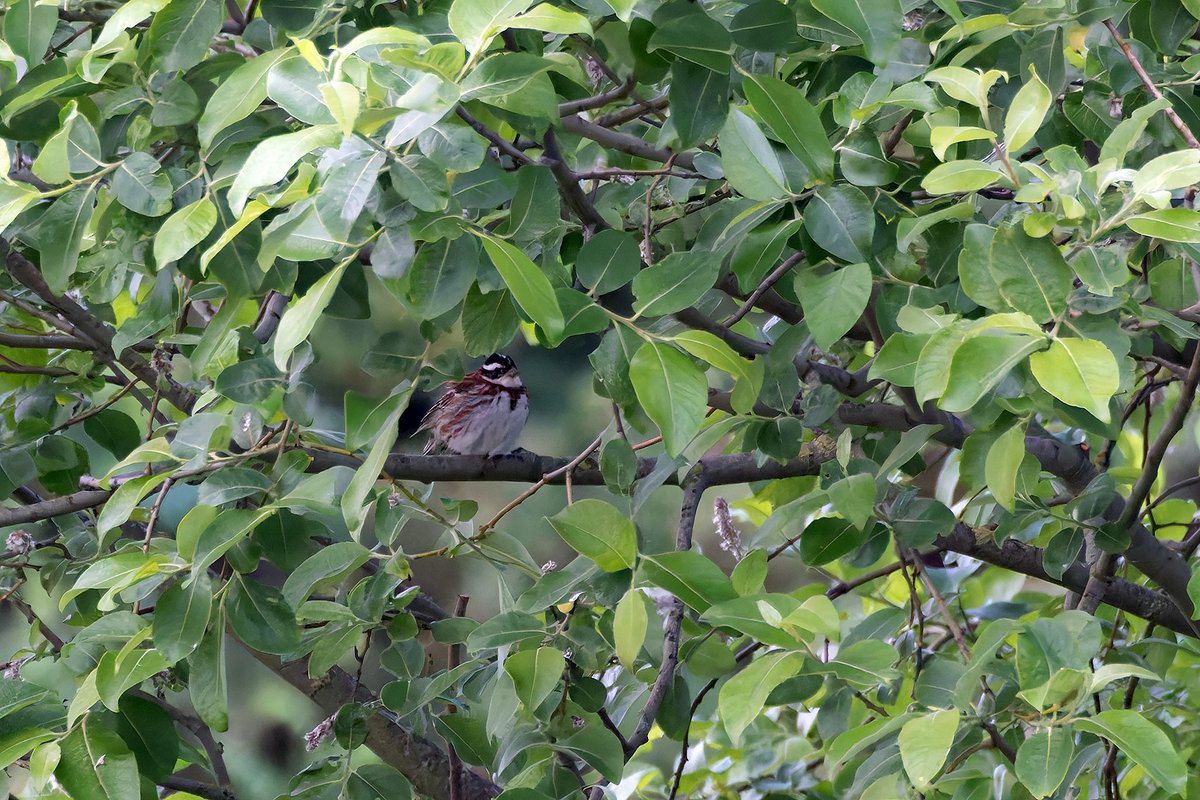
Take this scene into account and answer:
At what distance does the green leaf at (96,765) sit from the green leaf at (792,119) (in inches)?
48.6

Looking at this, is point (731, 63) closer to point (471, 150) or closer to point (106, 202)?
point (471, 150)

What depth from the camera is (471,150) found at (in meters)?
1.23

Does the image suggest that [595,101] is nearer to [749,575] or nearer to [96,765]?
[749,575]

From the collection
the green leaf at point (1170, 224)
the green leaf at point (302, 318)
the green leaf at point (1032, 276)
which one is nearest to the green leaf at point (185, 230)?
the green leaf at point (302, 318)

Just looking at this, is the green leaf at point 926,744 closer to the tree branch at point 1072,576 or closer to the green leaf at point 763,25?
the green leaf at point 763,25

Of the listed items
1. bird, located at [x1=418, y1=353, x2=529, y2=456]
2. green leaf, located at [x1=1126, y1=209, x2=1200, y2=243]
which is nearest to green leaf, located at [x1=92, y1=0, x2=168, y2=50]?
green leaf, located at [x1=1126, y1=209, x2=1200, y2=243]

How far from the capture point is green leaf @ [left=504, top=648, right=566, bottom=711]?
1.62 metres

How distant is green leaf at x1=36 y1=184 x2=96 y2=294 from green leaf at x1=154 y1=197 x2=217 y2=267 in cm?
25

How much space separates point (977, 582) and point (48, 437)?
229cm

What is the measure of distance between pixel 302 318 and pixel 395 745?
173 cm

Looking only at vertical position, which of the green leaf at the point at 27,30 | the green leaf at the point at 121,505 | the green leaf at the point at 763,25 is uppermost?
the green leaf at the point at 763,25

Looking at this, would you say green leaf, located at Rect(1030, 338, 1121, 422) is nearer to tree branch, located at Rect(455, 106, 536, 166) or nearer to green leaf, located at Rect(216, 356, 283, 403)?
tree branch, located at Rect(455, 106, 536, 166)

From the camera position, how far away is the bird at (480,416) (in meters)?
4.31

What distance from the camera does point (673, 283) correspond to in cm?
146
